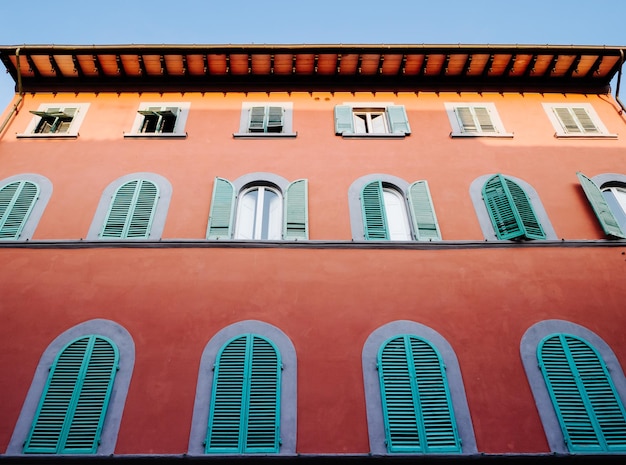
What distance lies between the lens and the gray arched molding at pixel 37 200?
28.6 feet

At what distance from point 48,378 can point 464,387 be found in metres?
5.46

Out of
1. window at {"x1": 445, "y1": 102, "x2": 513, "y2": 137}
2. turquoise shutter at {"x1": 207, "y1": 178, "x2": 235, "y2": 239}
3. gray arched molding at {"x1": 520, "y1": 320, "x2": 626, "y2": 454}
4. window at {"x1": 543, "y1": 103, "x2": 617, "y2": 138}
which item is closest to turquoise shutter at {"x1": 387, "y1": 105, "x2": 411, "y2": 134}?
window at {"x1": 445, "y1": 102, "x2": 513, "y2": 137}

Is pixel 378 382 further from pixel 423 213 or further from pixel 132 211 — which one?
pixel 132 211

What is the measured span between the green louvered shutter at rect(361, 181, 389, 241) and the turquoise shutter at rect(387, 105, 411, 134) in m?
1.77

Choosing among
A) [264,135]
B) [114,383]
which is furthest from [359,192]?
[114,383]

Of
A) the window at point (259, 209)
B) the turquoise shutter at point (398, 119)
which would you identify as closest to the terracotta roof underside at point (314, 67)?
the turquoise shutter at point (398, 119)

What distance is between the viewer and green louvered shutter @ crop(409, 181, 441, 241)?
868cm

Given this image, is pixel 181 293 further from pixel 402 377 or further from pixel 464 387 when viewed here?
pixel 464 387

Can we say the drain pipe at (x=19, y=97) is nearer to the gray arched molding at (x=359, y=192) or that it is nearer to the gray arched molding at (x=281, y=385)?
the gray arched molding at (x=281, y=385)

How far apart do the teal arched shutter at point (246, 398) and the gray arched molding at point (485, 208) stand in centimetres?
418

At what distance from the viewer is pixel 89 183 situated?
9547 mm

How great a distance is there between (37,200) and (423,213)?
676 centimetres

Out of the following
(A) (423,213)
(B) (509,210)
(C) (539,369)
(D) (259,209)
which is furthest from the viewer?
(D) (259,209)

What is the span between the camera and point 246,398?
6.72 metres
